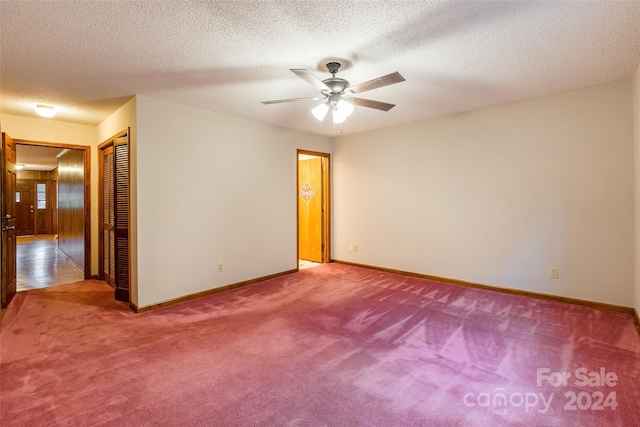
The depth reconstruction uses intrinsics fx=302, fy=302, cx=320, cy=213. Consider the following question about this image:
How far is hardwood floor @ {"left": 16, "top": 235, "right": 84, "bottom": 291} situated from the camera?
190 inches

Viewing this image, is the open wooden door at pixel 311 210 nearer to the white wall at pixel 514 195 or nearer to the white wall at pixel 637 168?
the white wall at pixel 514 195

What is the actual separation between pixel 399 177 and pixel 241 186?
8.63 ft

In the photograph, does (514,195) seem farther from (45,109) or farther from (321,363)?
(45,109)

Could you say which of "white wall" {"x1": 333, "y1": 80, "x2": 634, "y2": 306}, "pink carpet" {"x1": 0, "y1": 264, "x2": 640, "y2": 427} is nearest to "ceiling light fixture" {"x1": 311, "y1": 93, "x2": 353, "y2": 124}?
"pink carpet" {"x1": 0, "y1": 264, "x2": 640, "y2": 427}

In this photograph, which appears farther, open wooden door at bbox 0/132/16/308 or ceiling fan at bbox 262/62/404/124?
open wooden door at bbox 0/132/16/308

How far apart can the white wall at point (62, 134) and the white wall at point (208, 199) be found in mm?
2197

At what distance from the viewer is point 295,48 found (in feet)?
8.11

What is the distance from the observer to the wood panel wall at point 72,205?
547cm

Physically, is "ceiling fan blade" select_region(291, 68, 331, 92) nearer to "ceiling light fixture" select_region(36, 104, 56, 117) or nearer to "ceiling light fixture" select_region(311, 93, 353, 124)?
"ceiling light fixture" select_region(311, 93, 353, 124)

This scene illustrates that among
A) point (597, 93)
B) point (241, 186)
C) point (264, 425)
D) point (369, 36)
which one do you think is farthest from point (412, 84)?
point (264, 425)

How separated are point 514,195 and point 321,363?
3359 millimetres

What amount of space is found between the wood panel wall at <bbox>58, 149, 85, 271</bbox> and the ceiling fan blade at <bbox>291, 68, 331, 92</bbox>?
16.0 ft

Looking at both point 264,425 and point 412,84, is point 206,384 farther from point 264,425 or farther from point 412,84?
point 412,84

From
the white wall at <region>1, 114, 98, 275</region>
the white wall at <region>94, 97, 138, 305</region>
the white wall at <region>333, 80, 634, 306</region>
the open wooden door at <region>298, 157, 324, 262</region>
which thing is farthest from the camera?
the open wooden door at <region>298, 157, 324, 262</region>
